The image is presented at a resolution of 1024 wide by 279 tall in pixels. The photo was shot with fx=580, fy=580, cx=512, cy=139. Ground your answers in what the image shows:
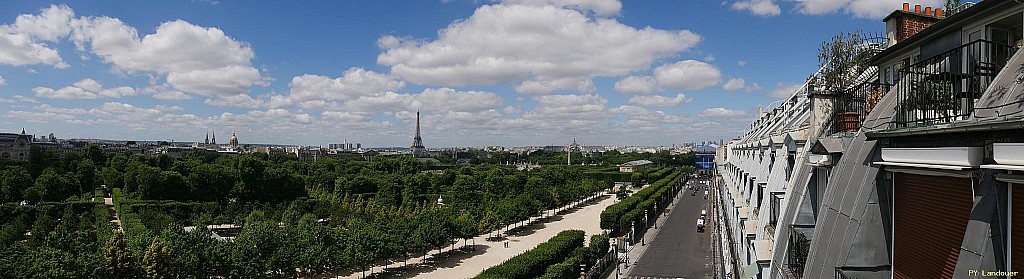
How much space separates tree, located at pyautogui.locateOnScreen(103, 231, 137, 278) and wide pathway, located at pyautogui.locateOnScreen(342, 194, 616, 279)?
1287cm

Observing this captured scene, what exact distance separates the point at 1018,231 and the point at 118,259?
24.8 m

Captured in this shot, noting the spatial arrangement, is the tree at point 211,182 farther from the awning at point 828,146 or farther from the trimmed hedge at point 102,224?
the awning at point 828,146

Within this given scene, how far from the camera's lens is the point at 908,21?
11008 mm

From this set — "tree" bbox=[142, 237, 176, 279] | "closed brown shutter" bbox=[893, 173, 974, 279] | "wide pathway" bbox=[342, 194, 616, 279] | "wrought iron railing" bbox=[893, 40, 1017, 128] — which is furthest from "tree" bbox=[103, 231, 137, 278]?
"wrought iron railing" bbox=[893, 40, 1017, 128]

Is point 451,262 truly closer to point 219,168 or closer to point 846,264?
point 846,264

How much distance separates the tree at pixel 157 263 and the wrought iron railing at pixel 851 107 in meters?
22.8

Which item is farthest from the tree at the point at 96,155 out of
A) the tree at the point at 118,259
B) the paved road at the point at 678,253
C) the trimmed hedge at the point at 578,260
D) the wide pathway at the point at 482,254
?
the trimmed hedge at the point at 578,260

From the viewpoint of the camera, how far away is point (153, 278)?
21438 millimetres

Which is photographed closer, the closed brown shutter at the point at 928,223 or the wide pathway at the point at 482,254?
the closed brown shutter at the point at 928,223

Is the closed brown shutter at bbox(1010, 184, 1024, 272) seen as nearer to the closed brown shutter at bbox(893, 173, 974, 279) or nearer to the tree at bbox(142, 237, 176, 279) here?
the closed brown shutter at bbox(893, 173, 974, 279)

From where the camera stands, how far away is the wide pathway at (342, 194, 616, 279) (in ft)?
111

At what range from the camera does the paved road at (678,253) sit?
102 ft

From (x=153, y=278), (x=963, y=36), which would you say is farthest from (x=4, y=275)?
(x=963, y=36)

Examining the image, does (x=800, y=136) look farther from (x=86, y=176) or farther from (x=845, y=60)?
(x=86, y=176)
